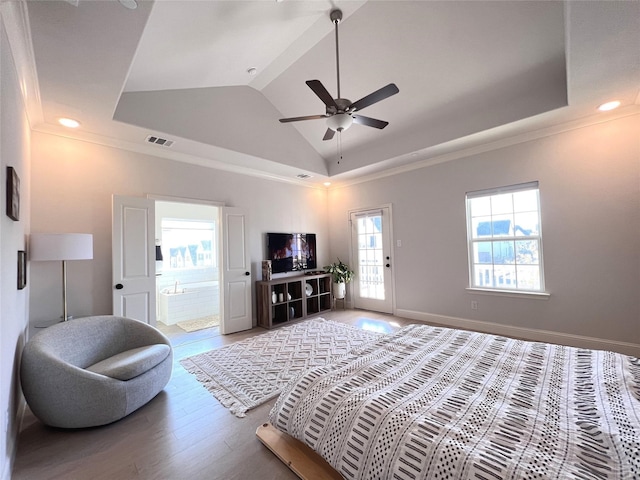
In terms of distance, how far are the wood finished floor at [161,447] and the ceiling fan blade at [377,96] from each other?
9.25ft

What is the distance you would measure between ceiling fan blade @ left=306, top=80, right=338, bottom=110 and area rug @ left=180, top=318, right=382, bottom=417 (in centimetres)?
265

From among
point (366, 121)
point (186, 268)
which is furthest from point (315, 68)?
point (186, 268)

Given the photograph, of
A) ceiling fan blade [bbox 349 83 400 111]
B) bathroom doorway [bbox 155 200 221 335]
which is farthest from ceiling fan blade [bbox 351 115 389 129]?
bathroom doorway [bbox 155 200 221 335]

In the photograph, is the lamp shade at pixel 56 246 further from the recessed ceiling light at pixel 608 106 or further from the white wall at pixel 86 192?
the recessed ceiling light at pixel 608 106

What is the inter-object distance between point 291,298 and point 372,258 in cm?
184

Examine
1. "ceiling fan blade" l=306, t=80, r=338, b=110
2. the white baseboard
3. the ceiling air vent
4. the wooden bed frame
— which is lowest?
the wooden bed frame

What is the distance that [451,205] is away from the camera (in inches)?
174

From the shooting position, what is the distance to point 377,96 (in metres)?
2.42

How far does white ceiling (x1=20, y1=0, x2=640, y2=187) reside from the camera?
1939 millimetres

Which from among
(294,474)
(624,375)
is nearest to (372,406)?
(294,474)

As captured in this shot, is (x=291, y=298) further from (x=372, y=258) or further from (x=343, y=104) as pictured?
(x=343, y=104)

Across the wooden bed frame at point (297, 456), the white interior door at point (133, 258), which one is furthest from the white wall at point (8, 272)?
the wooden bed frame at point (297, 456)

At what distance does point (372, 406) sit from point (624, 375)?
1.49 metres

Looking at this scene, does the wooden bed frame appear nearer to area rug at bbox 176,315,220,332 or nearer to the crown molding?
the crown molding
